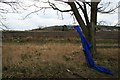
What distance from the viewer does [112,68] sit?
10734mm

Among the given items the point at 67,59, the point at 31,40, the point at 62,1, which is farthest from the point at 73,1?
the point at 31,40

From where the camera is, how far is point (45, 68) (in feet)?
32.8

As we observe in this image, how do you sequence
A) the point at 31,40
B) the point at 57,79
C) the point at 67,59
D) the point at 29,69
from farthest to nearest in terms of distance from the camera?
1. the point at 31,40
2. the point at 67,59
3. the point at 29,69
4. the point at 57,79

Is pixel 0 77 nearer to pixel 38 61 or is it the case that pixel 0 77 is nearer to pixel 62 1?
pixel 38 61

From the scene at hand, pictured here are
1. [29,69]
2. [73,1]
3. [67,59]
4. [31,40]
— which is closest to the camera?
[29,69]

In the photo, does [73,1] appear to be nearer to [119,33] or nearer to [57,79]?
[119,33]

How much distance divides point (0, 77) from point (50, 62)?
2267 millimetres

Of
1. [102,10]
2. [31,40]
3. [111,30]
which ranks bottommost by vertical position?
[31,40]

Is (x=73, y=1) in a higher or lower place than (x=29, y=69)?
higher

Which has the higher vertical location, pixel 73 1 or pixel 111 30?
pixel 73 1

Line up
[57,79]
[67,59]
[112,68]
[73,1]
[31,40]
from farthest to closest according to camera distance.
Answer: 1. [31,40]
2. [73,1]
3. [67,59]
4. [112,68]
5. [57,79]

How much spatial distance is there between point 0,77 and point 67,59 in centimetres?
329

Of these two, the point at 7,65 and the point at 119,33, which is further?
the point at 119,33

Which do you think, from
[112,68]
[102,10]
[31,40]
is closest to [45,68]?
[112,68]
